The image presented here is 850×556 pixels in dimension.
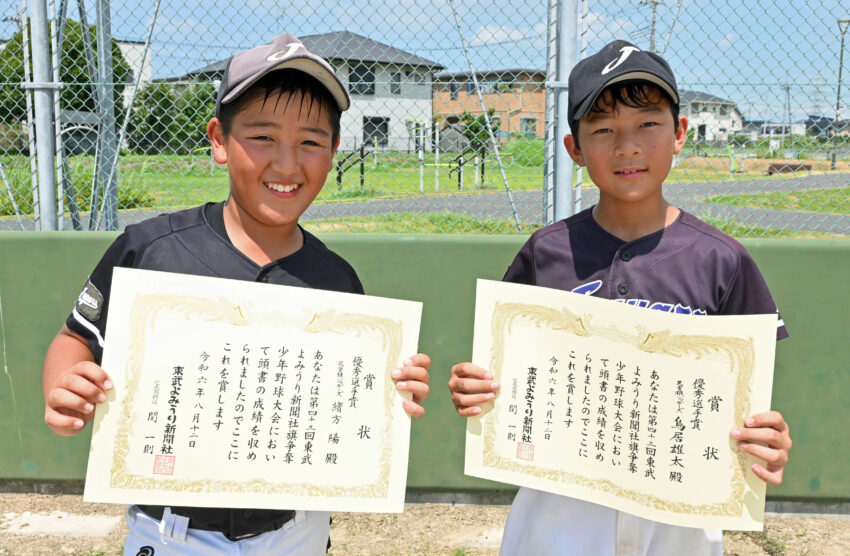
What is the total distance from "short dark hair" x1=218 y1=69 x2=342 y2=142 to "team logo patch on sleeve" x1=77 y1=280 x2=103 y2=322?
0.47 meters

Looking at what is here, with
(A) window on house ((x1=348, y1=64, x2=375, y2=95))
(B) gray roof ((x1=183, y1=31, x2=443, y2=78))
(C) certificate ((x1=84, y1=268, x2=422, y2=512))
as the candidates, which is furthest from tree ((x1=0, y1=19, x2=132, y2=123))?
(C) certificate ((x1=84, y1=268, x2=422, y2=512))

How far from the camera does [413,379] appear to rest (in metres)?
1.57

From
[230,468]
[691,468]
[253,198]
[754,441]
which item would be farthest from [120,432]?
[754,441]

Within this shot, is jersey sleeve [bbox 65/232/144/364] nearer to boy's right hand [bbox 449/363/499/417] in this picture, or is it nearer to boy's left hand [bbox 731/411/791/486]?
boy's right hand [bbox 449/363/499/417]

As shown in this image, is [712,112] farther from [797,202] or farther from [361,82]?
[797,202]

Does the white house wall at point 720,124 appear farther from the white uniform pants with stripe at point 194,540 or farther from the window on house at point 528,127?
the white uniform pants with stripe at point 194,540

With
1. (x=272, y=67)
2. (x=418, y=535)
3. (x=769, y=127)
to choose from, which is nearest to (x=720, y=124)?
(x=769, y=127)

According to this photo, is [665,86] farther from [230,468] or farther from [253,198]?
[230,468]

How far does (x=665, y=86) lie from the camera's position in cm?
162

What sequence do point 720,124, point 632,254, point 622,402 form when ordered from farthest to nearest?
point 720,124
point 632,254
point 622,402

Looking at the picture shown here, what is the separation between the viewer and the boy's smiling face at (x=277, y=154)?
1.58 metres

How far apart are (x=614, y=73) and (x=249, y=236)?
0.91 metres

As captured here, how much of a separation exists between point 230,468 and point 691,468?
97cm

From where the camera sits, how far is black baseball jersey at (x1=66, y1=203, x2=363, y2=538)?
1.61 meters
